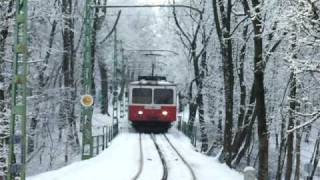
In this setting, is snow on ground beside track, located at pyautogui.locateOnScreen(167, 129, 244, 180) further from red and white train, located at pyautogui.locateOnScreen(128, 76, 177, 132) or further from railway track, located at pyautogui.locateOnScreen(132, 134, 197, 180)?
red and white train, located at pyautogui.locateOnScreen(128, 76, 177, 132)

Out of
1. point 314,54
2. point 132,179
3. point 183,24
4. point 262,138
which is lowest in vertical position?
point 132,179

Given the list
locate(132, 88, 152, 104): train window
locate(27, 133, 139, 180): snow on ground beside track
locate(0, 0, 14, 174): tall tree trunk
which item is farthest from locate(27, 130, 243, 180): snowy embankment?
locate(132, 88, 152, 104): train window

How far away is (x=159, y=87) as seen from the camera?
135ft

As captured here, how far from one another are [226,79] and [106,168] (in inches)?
256

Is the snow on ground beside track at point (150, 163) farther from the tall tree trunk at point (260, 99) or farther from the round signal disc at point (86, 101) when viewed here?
the tall tree trunk at point (260, 99)

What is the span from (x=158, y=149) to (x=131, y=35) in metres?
69.1

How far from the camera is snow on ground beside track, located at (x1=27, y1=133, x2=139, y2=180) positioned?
2000 centimetres

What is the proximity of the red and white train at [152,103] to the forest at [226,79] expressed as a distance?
1884 millimetres

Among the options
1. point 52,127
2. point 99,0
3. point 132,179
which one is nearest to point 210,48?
point 99,0

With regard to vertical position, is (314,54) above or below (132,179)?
above

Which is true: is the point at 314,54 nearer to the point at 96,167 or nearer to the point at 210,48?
the point at 96,167

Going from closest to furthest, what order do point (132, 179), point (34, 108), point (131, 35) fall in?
point (132, 179)
point (34, 108)
point (131, 35)

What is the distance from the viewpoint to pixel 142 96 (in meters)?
40.9

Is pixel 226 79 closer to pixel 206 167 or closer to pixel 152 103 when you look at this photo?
pixel 206 167
